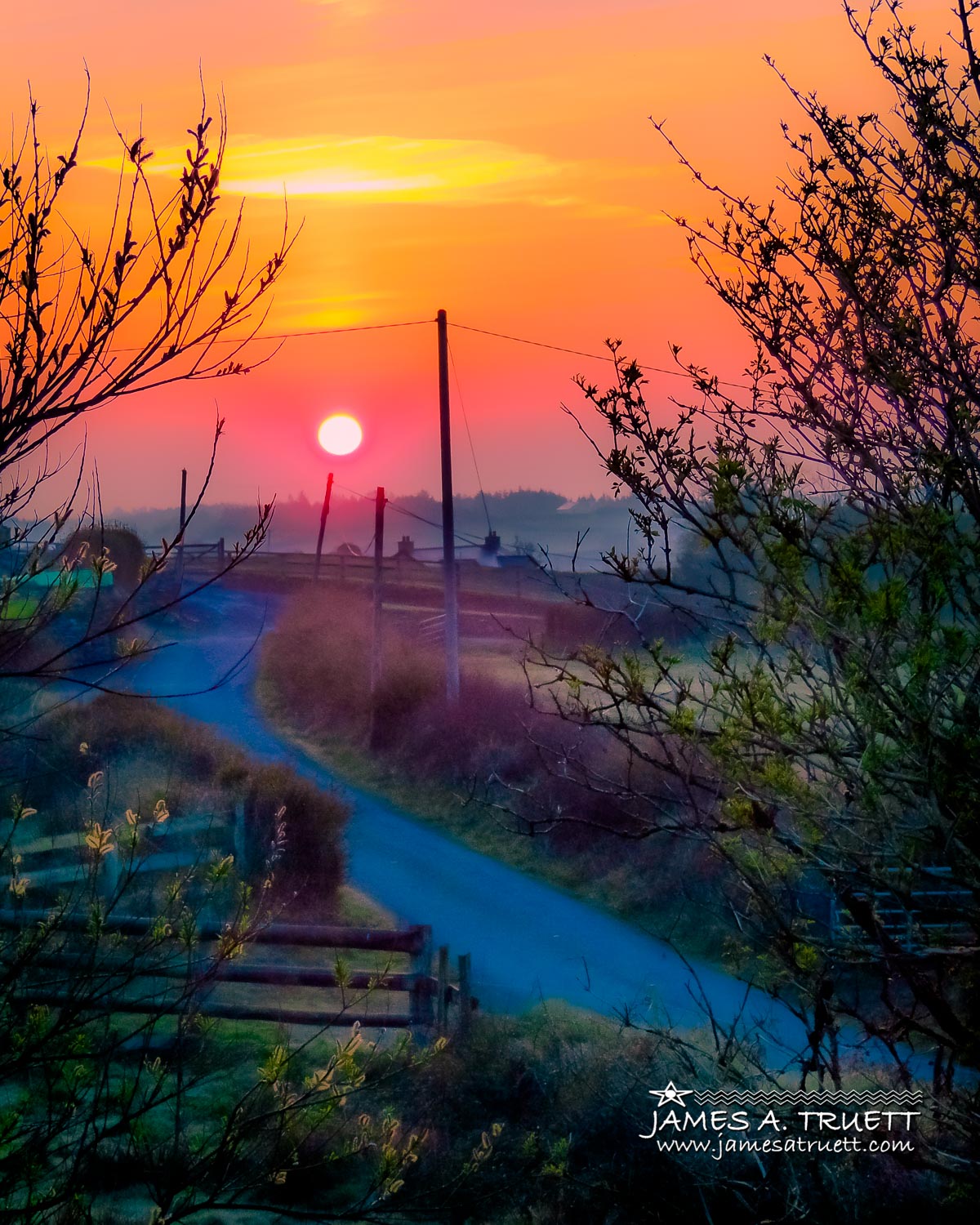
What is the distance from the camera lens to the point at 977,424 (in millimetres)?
3645

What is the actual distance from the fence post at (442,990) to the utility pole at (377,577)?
37.6ft

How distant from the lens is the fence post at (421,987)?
9039 millimetres

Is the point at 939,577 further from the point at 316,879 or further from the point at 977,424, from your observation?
the point at 316,879

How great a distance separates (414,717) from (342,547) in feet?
62.7

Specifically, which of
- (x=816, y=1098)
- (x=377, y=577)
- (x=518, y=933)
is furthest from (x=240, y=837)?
(x=816, y=1098)

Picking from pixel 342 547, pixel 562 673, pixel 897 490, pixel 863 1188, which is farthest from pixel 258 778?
pixel 342 547

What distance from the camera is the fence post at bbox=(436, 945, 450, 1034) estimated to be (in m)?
9.10

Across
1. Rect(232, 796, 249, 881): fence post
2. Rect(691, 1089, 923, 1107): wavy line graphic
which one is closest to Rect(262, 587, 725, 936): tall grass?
Rect(232, 796, 249, 881): fence post

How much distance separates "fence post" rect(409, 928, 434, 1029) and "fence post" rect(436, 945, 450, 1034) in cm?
7

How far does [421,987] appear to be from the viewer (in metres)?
9.11

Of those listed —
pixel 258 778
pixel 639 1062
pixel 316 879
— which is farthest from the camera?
pixel 258 778

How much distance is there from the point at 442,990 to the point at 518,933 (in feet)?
10.6

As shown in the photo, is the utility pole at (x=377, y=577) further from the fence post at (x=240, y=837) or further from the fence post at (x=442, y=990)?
the fence post at (x=442, y=990)

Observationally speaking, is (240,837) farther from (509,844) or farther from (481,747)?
(481,747)
